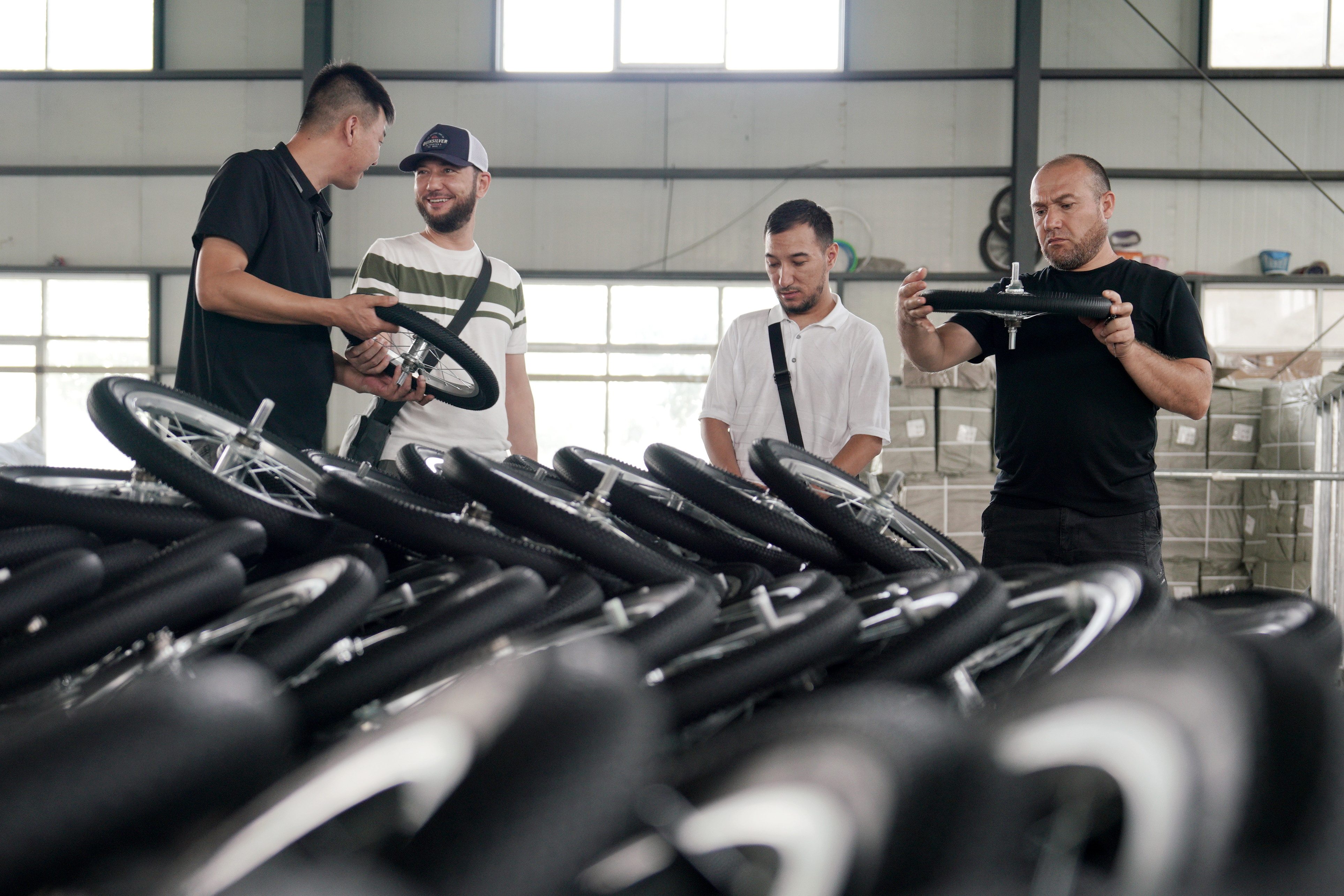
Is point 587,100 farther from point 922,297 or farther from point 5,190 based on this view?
point 922,297

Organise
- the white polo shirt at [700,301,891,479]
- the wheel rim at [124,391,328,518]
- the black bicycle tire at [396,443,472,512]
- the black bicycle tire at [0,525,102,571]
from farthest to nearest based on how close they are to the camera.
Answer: the white polo shirt at [700,301,891,479] → the wheel rim at [124,391,328,518] → the black bicycle tire at [396,443,472,512] → the black bicycle tire at [0,525,102,571]

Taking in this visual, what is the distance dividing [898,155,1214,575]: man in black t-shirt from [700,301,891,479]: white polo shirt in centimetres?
41

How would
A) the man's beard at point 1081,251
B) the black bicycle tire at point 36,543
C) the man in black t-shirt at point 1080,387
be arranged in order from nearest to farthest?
1. the black bicycle tire at point 36,543
2. the man in black t-shirt at point 1080,387
3. the man's beard at point 1081,251

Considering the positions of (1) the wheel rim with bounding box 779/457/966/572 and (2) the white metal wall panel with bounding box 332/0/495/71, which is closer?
(1) the wheel rim with bounding box 779/457/966/572

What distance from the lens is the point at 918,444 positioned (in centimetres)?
687

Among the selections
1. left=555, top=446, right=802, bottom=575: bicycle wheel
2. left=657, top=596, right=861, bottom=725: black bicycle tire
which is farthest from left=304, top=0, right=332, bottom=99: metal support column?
left=657, top=596, right=861, bottom=725: black bicycle tire

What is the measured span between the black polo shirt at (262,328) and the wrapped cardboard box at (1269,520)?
21.3 feet

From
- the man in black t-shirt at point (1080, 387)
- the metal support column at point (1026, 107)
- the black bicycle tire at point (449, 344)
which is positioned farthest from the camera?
the metal support column at point (1026, 107)

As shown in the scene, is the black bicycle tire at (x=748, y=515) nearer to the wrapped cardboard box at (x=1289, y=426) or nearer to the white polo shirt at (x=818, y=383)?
the white polo shirt at (x=818, y=383)

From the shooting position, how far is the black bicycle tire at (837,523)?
4.99 ft

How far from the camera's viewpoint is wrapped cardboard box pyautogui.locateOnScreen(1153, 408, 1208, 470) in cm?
696

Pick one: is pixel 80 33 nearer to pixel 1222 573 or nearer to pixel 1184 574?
pixel 1184 574

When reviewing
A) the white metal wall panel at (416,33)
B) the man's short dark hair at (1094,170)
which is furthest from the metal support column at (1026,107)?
the man's short dark hair at (1094,170)

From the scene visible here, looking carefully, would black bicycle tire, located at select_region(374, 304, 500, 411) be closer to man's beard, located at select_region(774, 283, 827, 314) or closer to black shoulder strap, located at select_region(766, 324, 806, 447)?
black shoulder strap, located at select_region(766, 324, 806, 447)
